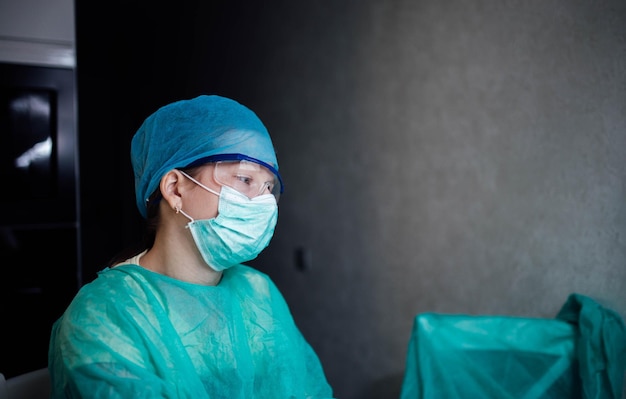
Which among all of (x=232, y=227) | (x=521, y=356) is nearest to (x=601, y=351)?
(x=521, y=356)

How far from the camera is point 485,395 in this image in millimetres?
1319

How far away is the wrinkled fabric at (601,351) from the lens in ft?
3.84

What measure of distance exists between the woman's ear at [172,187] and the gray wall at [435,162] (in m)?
0.82

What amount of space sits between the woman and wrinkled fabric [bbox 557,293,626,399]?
0.60 m

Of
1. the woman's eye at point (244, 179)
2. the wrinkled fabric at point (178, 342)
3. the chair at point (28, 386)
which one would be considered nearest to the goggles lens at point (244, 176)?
the woman's eye at point (244, 179)

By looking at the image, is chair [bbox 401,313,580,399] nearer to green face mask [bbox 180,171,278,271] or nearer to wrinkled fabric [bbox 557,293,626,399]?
wrinkled fabric [bbox 557,293,626,399]

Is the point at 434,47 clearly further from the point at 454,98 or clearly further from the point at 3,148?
the point at 3,148

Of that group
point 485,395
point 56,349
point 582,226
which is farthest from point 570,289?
point 56,349

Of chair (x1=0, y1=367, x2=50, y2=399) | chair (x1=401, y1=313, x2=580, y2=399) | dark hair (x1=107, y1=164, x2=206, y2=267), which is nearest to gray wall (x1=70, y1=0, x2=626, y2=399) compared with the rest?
chair (x1=401, y1=313, x2=580, y2=399)

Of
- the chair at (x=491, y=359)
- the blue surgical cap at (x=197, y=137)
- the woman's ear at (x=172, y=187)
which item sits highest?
the blue surgical cap at (x=197, y=137)

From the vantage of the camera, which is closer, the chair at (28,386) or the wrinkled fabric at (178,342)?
the wrinkled fabric at (178,342)

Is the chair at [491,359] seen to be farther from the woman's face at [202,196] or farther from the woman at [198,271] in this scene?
the woman's face at [202,196]

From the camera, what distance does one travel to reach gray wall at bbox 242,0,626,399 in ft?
4.18

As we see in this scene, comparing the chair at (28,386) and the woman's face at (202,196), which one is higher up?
the woman's face at (202,196)
